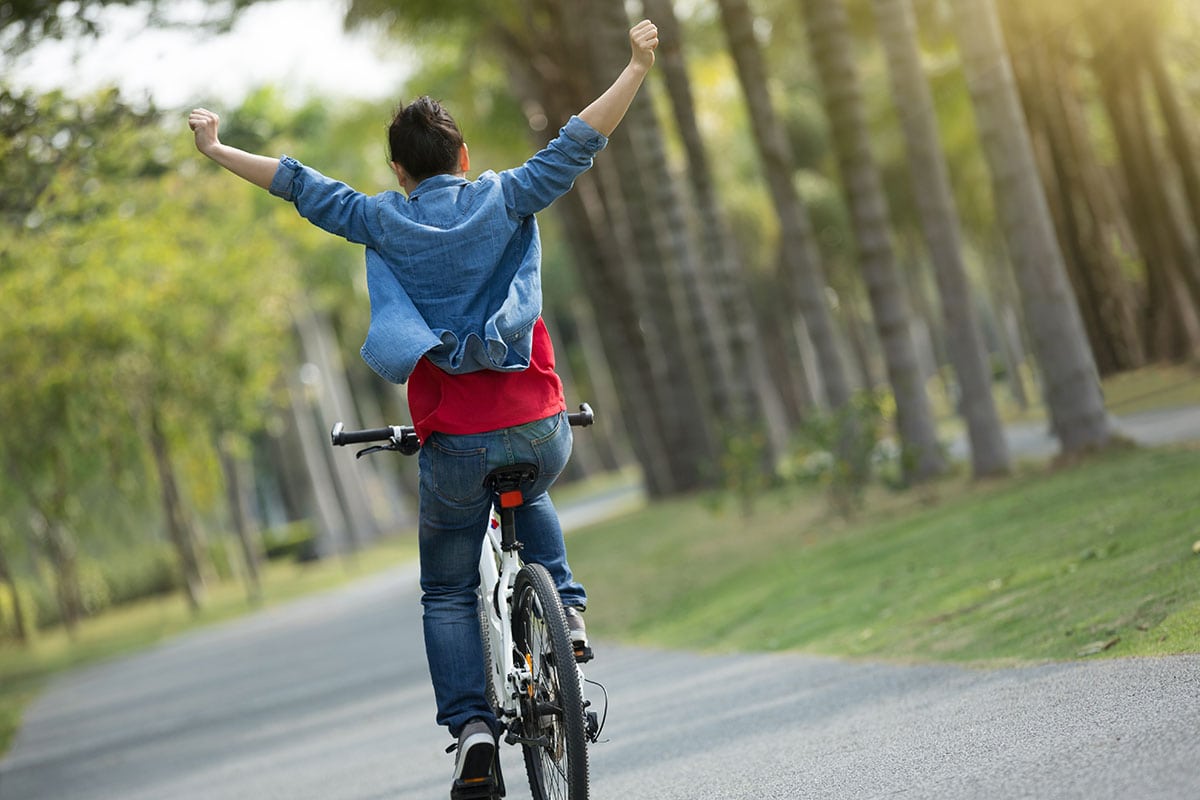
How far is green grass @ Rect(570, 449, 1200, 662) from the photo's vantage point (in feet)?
25.2

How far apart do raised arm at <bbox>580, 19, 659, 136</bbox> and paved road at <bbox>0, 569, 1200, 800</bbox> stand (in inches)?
84.7

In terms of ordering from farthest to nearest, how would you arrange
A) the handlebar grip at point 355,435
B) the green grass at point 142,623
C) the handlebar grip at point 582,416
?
1. the green grass at point 142,623
2. the handlebar grip at point 582,416
3. the handlebar grip at point 355,435

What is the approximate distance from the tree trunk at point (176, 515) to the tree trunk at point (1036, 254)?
26.9 m

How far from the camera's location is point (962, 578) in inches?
408

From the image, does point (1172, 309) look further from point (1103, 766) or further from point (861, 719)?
point (1103, 766)

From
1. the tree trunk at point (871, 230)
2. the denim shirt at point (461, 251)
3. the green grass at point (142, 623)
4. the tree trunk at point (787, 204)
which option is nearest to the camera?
the denim shirt at point (461, 251)

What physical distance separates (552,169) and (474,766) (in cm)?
184

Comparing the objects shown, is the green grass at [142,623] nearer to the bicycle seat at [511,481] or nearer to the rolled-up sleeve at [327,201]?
the rolled-up sleeve at [327,201]

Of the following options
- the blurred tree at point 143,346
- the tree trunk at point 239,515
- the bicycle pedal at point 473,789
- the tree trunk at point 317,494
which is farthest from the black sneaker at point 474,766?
the tree trunk at point 317,494

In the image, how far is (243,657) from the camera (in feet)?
74.0

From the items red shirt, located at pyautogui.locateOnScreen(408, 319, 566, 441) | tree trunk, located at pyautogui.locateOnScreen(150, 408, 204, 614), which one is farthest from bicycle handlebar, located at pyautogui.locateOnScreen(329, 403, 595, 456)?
tree trunk, located at pyautogui.locateOnScreen(150, 408, 204, 614)

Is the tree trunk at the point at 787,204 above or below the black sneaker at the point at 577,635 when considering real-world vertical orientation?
above

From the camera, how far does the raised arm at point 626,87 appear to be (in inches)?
211

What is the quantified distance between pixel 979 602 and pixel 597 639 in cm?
505
